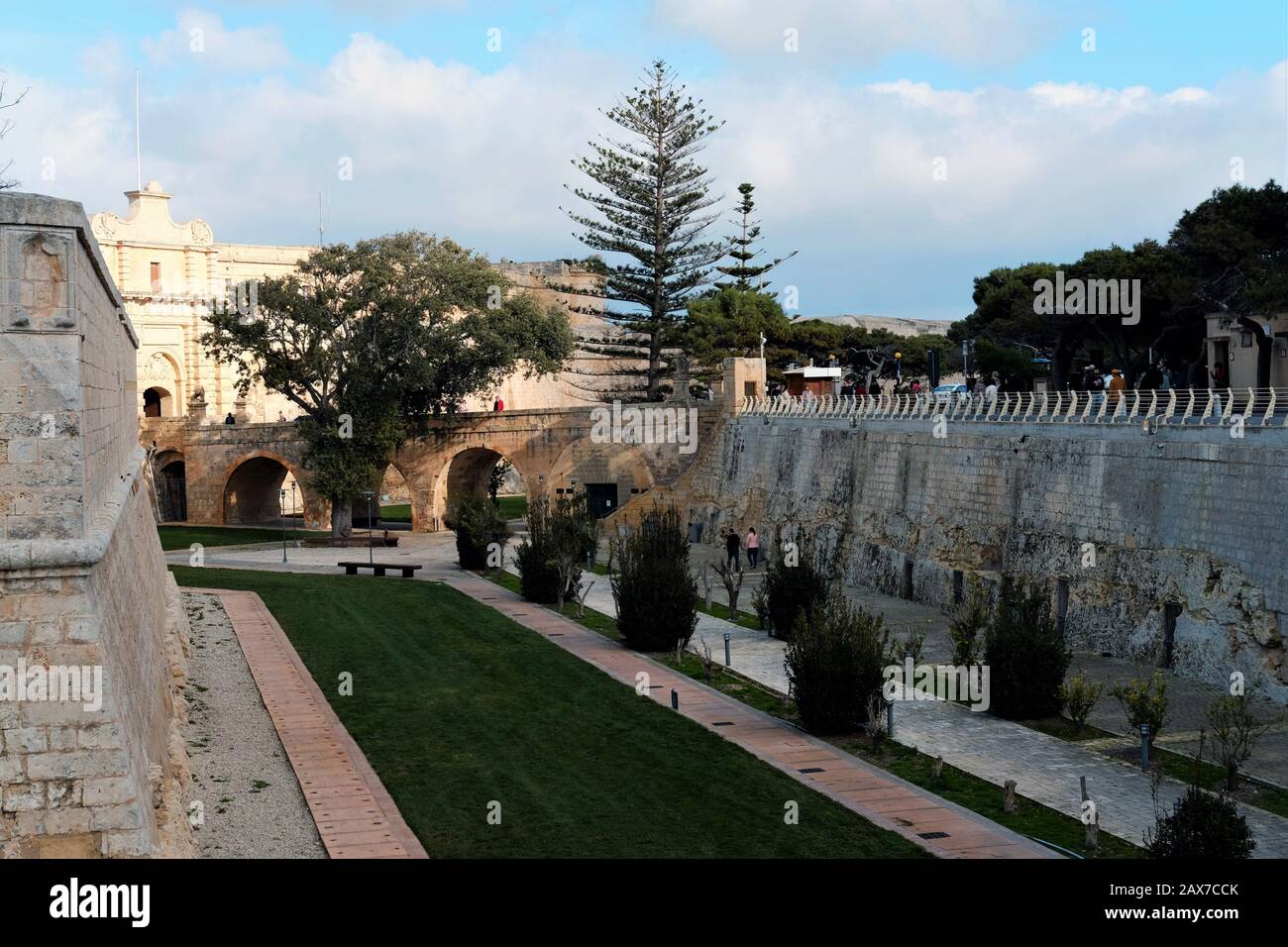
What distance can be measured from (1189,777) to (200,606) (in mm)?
17681

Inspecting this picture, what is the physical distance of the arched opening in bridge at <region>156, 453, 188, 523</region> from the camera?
5066 centimetres

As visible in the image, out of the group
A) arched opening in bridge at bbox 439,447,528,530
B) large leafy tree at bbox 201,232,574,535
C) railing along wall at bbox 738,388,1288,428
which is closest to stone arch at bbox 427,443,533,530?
arched opening in bridge at bbox 439,447,528,530

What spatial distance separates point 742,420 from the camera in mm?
41000

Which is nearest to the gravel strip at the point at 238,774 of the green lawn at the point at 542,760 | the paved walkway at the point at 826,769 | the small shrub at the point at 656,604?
the green lawn at the point at 542,760

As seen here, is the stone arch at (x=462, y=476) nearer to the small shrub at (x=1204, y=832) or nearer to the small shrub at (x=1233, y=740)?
the small shrub at (x=1233, y=740)

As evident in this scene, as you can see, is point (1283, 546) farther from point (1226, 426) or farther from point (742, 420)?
point (742, 420)

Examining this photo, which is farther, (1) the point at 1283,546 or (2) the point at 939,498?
(2) the point at 939,498

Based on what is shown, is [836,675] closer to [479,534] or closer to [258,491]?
[479,534]

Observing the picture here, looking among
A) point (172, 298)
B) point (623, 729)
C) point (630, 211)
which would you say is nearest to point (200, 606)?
point (623, 729)

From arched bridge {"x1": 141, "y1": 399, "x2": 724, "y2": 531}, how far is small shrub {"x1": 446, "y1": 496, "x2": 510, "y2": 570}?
9005 millimetres

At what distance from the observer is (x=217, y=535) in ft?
147

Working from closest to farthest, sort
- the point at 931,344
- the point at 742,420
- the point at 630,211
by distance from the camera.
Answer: the point at 742,420
the point at 630,211
the point at 931,344

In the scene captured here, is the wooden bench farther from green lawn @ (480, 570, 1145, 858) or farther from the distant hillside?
the distant hillside

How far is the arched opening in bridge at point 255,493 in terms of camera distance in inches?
1967
